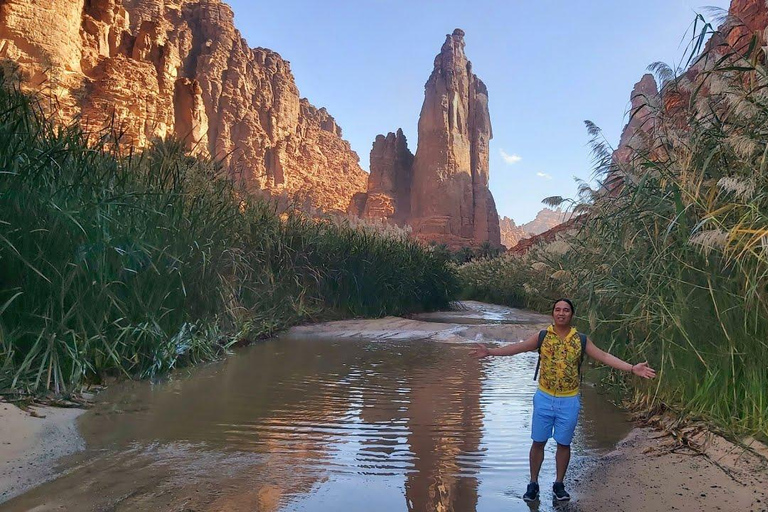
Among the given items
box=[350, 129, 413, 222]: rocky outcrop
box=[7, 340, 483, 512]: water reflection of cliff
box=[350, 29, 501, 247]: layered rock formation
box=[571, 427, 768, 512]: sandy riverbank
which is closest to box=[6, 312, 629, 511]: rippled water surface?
box=[7, 340, 483, 512]: water reflection of cliff

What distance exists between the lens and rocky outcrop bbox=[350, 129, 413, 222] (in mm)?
85562

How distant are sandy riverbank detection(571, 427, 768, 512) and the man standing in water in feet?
0.82

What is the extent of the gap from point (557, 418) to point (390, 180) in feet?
280

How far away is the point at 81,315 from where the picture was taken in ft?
15.6

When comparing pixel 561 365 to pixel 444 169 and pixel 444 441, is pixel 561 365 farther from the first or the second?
pixel 444 169

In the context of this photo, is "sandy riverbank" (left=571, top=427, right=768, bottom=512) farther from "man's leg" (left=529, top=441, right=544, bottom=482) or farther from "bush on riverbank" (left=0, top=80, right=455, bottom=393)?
"bush on riverbank" (left=0, top=80, right=455, bottom=393)

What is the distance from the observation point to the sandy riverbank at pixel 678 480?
2.89 metres

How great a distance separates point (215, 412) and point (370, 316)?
9.44 metres

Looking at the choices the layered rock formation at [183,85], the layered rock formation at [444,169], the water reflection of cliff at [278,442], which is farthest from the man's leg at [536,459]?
the layered rock formation at [444,169]

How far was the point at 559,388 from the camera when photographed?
3.34m

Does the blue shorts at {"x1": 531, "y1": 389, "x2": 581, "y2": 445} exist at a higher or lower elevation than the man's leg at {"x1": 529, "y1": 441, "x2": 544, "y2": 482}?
higher

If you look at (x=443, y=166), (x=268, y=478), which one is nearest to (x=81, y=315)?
(x=268, y=478)

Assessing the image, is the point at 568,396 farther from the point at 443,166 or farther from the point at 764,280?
the point at 443,166

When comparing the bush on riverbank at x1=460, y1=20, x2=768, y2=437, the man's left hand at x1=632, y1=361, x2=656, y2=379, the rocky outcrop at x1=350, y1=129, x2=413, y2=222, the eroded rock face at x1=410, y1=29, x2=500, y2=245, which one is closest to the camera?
the man's left hand at x1=632, y1=361, x2=656, y2=379
